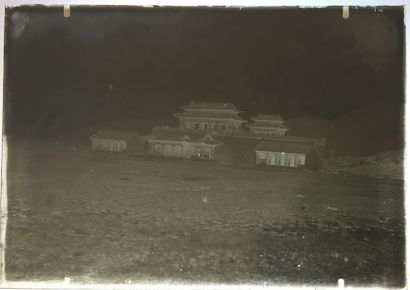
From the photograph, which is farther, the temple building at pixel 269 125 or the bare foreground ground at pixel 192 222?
the temple building at pixel 269 125

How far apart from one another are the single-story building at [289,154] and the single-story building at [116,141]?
1.02 metres

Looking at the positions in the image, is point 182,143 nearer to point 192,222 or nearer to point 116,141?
point 116,141

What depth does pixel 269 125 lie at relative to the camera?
3520 mm

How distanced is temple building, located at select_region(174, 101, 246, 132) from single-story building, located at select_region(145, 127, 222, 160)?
67 mm

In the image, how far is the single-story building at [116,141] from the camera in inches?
140

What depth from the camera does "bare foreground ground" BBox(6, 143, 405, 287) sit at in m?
3.37

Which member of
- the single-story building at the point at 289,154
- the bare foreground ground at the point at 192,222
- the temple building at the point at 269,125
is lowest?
the bare foreground ground at the point at 192,222

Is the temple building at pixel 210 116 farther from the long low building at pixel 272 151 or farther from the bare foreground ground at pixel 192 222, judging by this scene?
the bare foreground ground at pixel 192 222

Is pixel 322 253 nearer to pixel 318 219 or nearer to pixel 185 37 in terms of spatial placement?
pixel 318 219

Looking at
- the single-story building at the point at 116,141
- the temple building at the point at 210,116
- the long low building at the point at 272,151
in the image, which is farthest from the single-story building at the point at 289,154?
the single-story building at the point at 116,141

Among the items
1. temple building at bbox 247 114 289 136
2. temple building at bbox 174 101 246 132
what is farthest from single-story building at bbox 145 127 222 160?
temple building at bbox 247 114 289 136

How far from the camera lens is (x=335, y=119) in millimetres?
3457

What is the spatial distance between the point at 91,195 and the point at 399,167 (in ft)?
8.19

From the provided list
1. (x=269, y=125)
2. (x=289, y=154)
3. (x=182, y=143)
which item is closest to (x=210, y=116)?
(x=182, y=143)
